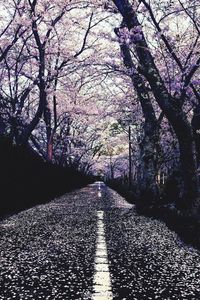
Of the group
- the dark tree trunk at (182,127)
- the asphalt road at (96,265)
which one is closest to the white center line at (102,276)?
the asphalt road at (96,265)

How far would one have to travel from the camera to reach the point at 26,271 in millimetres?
4223

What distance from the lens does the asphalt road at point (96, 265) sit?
341 centimetres

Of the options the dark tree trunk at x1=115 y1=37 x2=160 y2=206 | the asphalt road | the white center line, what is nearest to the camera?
the white center line

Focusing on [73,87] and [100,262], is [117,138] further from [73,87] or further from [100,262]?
[100,262]

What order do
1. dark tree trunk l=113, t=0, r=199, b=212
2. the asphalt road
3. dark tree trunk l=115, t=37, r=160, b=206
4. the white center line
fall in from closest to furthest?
the white center line
the asphalt road
dark tree trunk l=113, t=0, r=199, b=212
dark tree trunk l=115, t=37, r=160, b=206

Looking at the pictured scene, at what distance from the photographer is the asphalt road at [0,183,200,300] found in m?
3.41

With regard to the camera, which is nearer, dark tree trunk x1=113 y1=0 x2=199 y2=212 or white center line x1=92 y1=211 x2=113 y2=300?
white center line x1=92 y1=211 x2=113 y2=300

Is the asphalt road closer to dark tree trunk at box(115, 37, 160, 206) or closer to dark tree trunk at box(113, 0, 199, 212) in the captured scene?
dark tree trunk at box(113, 0, 199, 212)

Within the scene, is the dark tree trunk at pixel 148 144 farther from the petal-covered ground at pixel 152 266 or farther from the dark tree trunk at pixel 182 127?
the petal-covered ground at pixel 152 266

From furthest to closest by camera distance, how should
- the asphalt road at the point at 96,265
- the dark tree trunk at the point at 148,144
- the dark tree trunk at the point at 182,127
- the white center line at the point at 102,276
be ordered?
the dark tree trunk at the point at 148,144
the dark tree trunk at the point at 182,127
the asphalt road at the point at 96,265
the white center line at the point at 102,276

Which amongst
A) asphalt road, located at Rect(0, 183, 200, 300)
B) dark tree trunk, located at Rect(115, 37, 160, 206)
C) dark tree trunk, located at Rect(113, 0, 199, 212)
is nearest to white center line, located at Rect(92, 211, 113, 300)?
asphalt road, located at Rect(0, 183, 200, 300)

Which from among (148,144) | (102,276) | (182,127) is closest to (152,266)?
(102,276)

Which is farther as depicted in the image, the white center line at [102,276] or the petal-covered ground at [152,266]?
the petal-covered ground at [152,266]

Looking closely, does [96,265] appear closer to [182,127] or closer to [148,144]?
[182,127]
